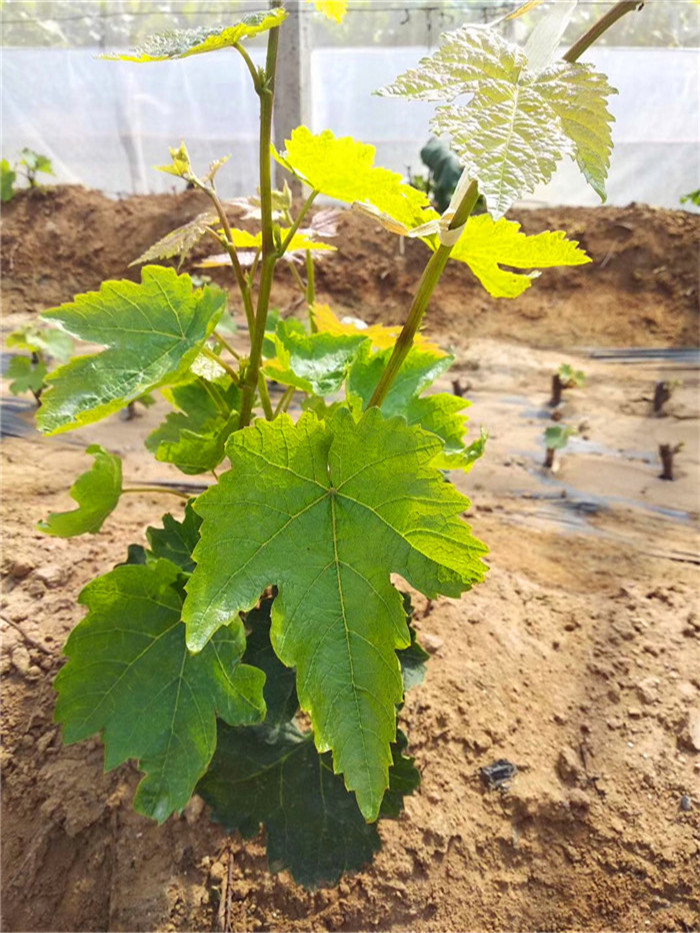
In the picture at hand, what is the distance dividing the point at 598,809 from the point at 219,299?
115 centimetres

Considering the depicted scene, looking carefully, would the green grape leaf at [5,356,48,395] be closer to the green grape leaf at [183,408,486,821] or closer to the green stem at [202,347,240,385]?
the green stem at [202,347,240,385]

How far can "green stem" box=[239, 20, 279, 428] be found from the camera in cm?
76

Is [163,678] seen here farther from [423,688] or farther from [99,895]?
[423,688]

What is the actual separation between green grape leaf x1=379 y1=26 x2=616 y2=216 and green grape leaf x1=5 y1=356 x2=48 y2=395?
2.68 metres


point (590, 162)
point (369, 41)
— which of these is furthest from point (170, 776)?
point (369, 41)

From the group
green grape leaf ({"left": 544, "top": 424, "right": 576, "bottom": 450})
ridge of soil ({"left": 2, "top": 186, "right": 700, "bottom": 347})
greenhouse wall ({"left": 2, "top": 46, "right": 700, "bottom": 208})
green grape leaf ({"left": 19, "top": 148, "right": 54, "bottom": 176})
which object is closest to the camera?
green grape leaf ({"left": 544, "top": 424, "right": 576, "bottom": 450})

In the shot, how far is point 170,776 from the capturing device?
2.88 ft

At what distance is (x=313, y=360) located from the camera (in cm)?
108

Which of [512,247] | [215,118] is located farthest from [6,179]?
[512,247]

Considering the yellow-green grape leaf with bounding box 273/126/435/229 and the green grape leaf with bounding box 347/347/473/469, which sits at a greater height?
the yellow-green grape leaf with bounding box 273/126/435/229

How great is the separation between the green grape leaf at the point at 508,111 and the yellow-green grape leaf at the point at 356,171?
26 centimetres

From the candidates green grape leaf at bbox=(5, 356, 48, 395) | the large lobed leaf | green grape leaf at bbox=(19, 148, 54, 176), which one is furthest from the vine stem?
green grape leaf at bbox=(19, 148, 54, 176)

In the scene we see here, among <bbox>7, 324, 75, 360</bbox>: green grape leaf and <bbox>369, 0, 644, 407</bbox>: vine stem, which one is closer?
<bbox>369, 0, 644, 407</bbox>: vine stem

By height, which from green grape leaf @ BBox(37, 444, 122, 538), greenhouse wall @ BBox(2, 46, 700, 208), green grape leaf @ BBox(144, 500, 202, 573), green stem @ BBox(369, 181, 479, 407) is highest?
greenhouse wall @ BBox(2, 46, 700, 208)
